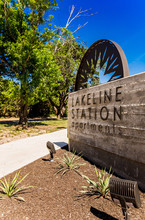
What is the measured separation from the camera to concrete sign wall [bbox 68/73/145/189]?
2936 mm

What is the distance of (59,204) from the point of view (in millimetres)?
2451

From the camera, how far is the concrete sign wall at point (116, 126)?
2936 millimetres

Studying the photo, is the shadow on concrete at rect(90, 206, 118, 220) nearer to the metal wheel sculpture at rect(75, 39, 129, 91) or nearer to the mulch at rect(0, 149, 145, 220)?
the mulch at rect(0, 149, 145, 220)

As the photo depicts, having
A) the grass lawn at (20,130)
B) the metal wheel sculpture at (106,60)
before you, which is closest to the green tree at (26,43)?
the grass lawn at (20,130)

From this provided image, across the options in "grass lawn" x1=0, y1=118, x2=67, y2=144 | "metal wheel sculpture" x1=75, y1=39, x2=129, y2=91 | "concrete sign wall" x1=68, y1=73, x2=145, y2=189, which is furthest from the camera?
"grass lawn" x1=0, y1=118, x2=67, y2=144

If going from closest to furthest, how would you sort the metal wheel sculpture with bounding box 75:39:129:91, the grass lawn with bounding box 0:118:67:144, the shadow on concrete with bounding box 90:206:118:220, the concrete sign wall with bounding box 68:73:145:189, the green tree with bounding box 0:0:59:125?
the shadow on concrete with bounding box 90:206:118:220
the concrete sign wall with bounding box 68:73:145:189
the metal wheel sculpture with bounding box 75:39:129:91
the grass lawn with bounding box 0:118:67:144
the green tree with bounding box 0:0:59:125

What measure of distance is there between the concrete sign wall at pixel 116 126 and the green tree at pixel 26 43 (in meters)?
7.92

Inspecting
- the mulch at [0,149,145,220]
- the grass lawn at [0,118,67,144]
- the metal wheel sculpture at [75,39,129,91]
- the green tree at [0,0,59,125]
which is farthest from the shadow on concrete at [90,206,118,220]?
the green tree at [0,0,59,125]

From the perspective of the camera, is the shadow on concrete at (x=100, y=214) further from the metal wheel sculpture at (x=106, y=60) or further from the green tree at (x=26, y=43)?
the green tree at (x=26, y=43)

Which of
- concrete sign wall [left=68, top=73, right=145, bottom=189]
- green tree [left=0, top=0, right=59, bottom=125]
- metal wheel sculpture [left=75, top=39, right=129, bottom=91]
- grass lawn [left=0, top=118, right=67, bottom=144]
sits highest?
green tree [left=0, top=0, right=59, bottom=125]

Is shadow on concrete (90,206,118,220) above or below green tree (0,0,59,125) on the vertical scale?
below

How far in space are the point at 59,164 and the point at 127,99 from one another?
2.49 m

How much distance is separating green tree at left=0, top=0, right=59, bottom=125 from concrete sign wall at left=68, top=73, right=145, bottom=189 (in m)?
7.92

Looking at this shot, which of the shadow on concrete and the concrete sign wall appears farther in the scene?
the concrete sign wall
